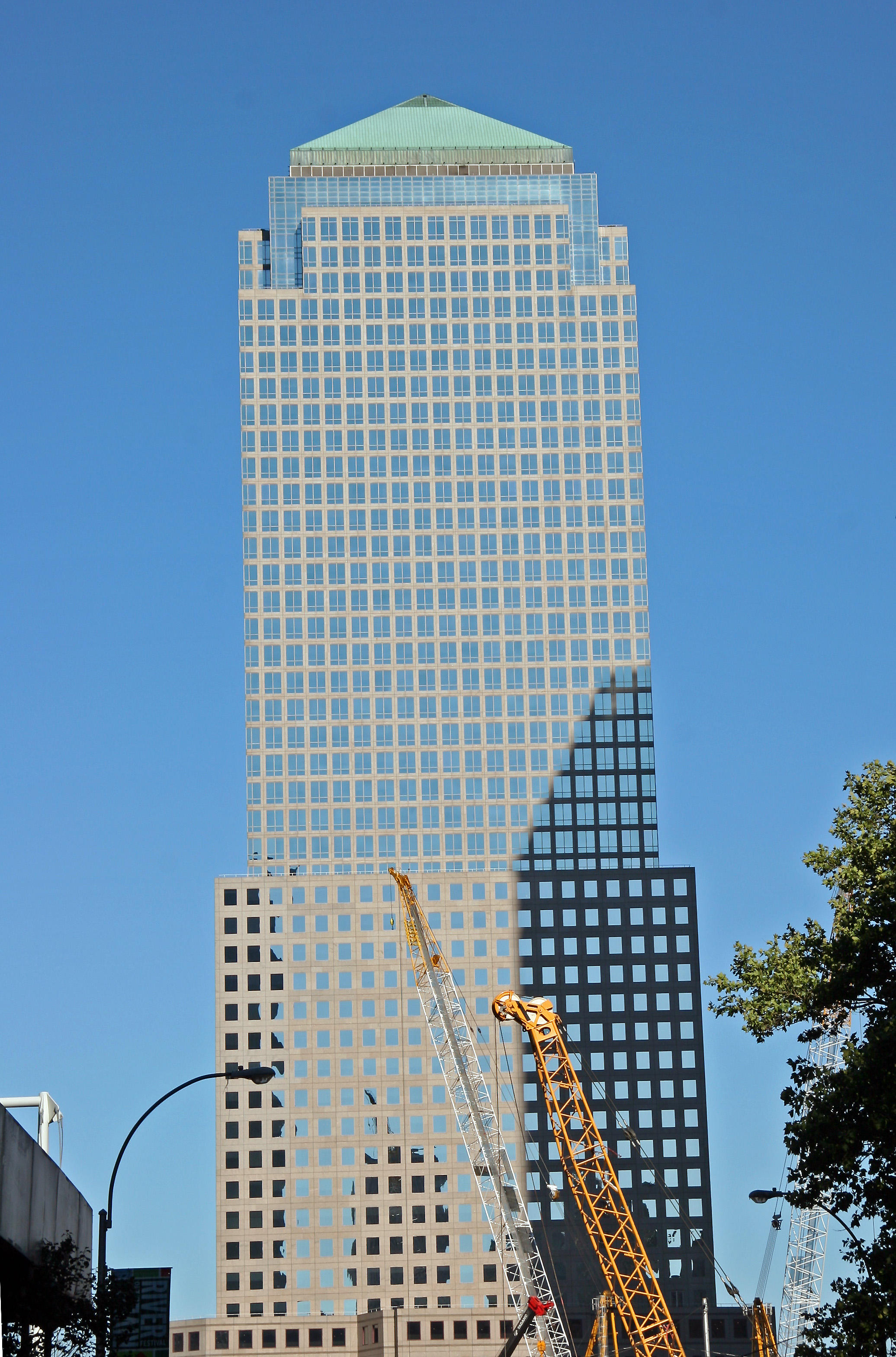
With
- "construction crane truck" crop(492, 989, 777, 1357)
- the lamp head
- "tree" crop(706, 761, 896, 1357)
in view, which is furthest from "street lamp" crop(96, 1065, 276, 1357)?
"construction crane truck" crop(492, 989, 777, 1357)

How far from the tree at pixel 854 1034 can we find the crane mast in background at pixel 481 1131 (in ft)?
336

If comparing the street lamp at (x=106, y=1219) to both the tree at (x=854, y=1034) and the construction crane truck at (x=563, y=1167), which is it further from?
the construction crane truck at (x=563, y=1167)

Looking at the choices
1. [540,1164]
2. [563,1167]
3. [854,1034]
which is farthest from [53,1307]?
[540,1164]

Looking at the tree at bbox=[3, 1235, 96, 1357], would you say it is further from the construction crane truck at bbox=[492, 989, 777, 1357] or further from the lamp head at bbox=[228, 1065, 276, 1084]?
the construction crane truck at bbox=[492, 989, 777, 1357]

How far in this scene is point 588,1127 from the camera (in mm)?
121125

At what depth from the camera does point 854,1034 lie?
174ft

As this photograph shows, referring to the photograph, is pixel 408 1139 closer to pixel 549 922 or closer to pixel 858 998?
pixel 549 922

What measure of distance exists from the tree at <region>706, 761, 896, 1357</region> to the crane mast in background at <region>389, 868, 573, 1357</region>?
10249 cm

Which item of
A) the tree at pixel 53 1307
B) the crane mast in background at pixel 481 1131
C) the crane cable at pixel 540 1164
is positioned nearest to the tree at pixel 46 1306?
the tree at pixel 53 1307

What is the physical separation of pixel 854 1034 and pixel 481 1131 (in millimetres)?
115967

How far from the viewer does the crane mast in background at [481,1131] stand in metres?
160

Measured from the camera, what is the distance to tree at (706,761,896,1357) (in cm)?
4841

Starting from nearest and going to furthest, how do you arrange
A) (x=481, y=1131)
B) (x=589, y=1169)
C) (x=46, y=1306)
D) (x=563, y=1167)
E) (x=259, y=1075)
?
(x=46, y=1306)
(x=259, y=1075)
(x=589, y=1169)
(x=563, y=1167)
(x=481, y=1131)

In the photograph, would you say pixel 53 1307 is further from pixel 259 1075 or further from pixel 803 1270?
pixel 803 1270
